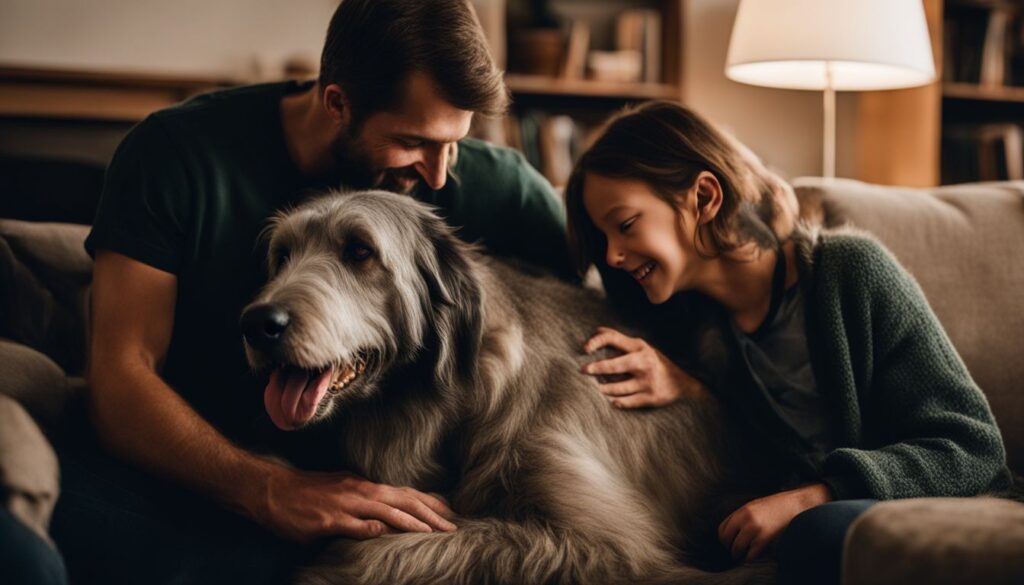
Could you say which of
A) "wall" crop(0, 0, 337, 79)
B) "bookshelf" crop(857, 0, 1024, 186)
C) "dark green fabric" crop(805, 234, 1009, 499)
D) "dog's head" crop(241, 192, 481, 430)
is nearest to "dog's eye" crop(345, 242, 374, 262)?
"dog's head" crop(241, 192, 481, 430)

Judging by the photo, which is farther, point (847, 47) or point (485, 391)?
point (847, 47)

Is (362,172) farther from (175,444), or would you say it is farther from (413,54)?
(175,444)

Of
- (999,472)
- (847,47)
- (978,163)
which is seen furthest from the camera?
(978,163)

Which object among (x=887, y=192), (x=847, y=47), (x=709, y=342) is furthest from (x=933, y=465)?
(x=847, y=47)

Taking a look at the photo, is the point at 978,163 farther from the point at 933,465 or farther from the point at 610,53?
the point at 933,465

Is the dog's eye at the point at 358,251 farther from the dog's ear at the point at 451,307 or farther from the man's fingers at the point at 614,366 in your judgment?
the man's fingers at the point at 614,366

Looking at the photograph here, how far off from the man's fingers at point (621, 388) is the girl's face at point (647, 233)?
0.18 metres

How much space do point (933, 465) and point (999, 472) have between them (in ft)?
0.63

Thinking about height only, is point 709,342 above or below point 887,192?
below

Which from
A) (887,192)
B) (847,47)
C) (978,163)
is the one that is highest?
(847,47)

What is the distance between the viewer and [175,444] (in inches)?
58.5

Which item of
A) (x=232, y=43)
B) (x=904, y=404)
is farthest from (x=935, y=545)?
(x=232, y=43)

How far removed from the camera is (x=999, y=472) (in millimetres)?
1530

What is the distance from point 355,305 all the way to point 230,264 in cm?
37
